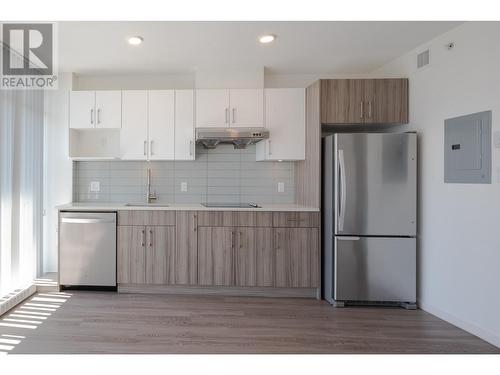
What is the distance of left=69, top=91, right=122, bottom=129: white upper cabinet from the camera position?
361 cm

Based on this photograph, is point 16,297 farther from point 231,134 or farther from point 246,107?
point 246,107

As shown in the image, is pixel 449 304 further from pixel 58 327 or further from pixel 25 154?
pixel 25 154

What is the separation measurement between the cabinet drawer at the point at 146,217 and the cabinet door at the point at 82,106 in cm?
119

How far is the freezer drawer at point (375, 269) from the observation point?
3010mm

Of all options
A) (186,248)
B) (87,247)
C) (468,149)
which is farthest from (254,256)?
(468,149)

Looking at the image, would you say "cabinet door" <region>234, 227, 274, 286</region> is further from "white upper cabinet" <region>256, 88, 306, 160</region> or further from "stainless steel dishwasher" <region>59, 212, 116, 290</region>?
"stainless steel dishwasher" <region>59, 212, 116, 290</region>

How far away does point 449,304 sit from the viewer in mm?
2715

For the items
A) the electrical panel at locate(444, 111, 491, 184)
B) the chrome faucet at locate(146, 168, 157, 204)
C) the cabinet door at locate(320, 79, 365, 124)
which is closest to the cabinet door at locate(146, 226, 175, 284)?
the chrome faucet at locate(146, 168, 157, 204)

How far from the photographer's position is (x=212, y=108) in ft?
11.7

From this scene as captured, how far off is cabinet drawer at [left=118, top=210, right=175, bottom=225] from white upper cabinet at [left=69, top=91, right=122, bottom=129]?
1.08 m

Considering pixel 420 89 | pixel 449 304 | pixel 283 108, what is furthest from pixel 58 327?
pixel 420 89

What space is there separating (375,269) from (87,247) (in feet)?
9.90

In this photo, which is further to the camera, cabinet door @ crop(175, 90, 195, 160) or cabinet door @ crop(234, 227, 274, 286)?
cabinet door @ crop(175, 90, 195, 160)

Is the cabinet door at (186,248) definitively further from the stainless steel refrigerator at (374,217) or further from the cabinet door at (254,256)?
the stainless steel refrigerator at (374,217)
